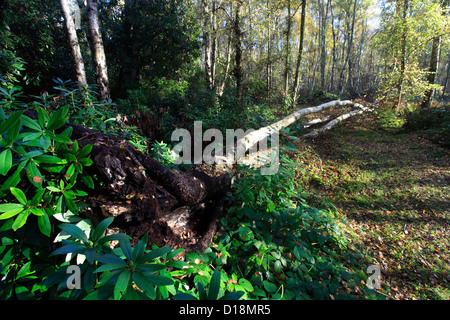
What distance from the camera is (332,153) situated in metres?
6.64

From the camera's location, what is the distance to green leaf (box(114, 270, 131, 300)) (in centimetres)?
85

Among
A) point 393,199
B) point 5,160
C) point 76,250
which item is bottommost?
point 393,199

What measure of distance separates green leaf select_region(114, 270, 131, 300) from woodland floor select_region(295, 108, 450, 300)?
9.92 feet

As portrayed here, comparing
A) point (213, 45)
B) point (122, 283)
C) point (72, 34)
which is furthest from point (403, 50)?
point (122, 283)

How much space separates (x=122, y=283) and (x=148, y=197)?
1084 millimetres

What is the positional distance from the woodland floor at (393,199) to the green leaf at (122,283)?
302cm

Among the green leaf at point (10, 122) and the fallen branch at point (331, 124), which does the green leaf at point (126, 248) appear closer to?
the green leaf at point (10, 122)

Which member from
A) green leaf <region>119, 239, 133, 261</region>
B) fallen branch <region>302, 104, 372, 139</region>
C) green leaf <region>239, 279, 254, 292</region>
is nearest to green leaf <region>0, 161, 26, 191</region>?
green leaf <region>119, 239, 133, 261</region>

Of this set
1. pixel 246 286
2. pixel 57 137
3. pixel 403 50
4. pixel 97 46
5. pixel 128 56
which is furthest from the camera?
pixel 403 50

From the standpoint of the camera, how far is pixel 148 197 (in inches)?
75.1

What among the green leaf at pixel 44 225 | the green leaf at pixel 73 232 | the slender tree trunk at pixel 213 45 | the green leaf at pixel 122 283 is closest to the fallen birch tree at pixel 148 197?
the green leaf at pixel 44 225

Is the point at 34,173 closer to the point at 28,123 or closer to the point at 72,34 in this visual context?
the point at 28,123

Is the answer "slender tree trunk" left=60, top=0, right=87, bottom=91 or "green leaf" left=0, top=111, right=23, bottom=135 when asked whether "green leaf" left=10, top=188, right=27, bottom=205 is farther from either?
"slender tree trunk" left=60, top=0, right=87, bottom=91
